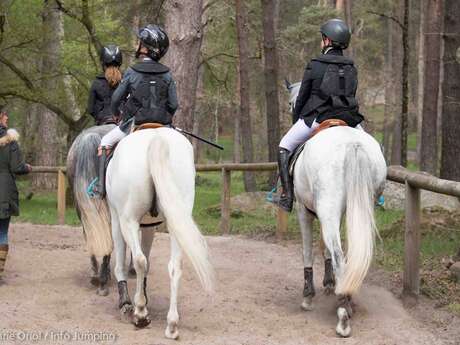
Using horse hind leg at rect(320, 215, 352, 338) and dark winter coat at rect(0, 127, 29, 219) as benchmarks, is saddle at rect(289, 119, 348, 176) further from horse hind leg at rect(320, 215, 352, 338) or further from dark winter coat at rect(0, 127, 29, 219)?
dark winter coat at rect(0, 127, 29, 219)

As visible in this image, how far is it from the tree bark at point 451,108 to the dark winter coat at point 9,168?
7.34 metres

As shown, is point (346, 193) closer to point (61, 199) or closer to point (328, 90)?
point (328, 90)

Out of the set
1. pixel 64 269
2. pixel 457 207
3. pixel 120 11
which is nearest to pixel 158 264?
pixel 64 269

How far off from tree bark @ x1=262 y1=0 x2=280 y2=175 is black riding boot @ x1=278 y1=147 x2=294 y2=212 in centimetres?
990

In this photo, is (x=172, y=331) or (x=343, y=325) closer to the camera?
(x=172, y=331)

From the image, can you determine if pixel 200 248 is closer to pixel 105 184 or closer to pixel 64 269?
pixel 105 184

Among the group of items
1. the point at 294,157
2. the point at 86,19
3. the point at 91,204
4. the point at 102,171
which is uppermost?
the point at 86,19

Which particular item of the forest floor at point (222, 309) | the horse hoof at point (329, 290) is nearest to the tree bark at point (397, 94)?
the forest floor at point (222, 309)

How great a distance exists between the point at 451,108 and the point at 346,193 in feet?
22.5

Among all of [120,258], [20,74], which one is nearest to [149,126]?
→ [120,258]

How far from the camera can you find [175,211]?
5.79m

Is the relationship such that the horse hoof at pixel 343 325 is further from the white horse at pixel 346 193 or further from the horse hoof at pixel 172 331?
the horse hoof at pixel 172 331

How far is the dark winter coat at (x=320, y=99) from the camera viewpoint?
21.5 ft

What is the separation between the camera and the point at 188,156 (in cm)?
606
